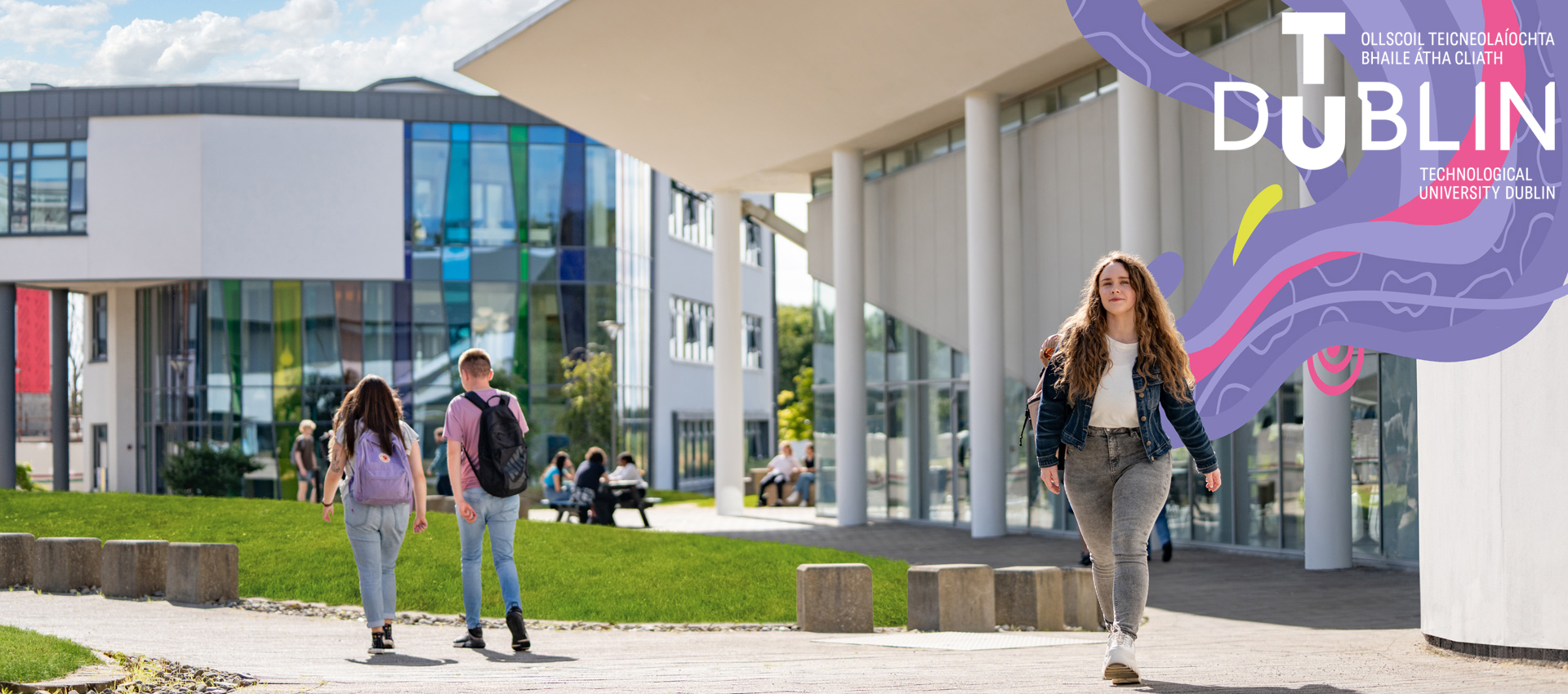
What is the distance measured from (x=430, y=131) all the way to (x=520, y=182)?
2.73 metres


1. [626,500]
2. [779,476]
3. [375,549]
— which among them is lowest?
[779,476]

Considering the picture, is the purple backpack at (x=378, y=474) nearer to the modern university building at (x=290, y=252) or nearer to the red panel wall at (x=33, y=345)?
the modern university building at (x=290, y=252)

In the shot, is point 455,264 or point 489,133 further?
point 489,133

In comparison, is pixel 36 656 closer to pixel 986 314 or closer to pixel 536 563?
pixel 536 563

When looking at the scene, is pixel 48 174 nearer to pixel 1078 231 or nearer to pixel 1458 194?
pixel 1078 231

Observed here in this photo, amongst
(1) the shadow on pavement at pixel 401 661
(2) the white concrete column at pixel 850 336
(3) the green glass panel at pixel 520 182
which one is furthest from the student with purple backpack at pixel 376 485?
(3) the green glass panel at pixel 520 182

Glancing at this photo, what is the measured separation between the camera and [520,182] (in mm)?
40656

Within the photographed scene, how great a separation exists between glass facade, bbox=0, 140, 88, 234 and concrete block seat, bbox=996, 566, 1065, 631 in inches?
1360

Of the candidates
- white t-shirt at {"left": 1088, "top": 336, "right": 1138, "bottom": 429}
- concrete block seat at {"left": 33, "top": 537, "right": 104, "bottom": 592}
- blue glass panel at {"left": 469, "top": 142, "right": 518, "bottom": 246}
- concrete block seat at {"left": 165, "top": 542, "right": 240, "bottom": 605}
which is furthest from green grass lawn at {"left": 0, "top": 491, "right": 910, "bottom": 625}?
blue glass panel at {"left": 469, "top": 142, "right": 518, "bottom": 246}

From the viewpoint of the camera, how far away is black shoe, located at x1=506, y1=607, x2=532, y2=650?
27.7 ft

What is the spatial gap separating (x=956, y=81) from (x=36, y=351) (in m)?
52.3

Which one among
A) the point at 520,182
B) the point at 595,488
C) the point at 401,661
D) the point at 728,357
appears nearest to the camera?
the point at 401,661

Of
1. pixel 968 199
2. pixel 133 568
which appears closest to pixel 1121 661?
pixel 133 568

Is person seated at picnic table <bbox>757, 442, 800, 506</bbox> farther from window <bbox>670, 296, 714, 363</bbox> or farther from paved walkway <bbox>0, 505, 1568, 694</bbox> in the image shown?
paved walkway <bbox>0, 505, 1568, 694</bbox>
